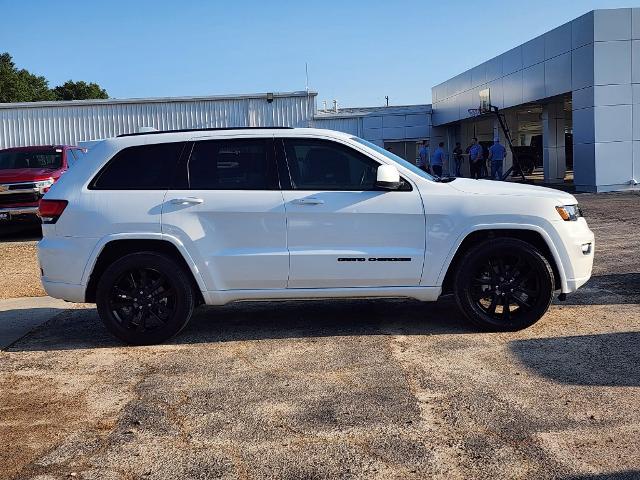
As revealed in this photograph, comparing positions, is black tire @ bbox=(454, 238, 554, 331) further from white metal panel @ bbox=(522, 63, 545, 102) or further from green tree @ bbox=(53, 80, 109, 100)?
green tree @ bbox=(53, 80, 109, 100)

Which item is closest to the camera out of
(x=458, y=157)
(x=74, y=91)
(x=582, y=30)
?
(x=582, y=30)

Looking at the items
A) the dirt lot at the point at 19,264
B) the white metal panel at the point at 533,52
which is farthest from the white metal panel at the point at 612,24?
the dirt lot at the point at 19,264

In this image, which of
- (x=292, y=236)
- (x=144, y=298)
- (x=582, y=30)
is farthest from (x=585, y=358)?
(x=582, y=30)

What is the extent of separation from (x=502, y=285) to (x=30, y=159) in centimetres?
1234

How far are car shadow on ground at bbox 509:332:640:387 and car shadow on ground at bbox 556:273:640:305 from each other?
4.43 ft

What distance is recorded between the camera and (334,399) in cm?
457

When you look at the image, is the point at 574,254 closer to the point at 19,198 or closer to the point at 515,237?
the point at 515,237

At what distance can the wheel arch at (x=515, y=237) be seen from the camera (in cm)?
602

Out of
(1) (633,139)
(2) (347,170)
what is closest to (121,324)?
(2) (347,170)

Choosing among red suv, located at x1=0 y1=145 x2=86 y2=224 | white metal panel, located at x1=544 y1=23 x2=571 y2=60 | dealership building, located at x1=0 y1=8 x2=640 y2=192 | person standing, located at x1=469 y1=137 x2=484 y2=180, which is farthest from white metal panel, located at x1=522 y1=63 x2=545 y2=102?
red suv, located at x1=0 y1=145 x2=86 y2=224

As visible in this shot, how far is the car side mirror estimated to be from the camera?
19.2 ft

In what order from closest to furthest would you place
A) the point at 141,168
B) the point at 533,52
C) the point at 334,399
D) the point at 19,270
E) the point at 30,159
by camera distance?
the point at 334,399 → the point at 141,168 → the point at 19,270 → the point at 30,159 → the point at 533,52

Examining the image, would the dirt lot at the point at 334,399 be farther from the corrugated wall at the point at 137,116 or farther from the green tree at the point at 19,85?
the green tree at the point at 19,85

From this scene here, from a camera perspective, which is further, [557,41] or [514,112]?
[514,112]
